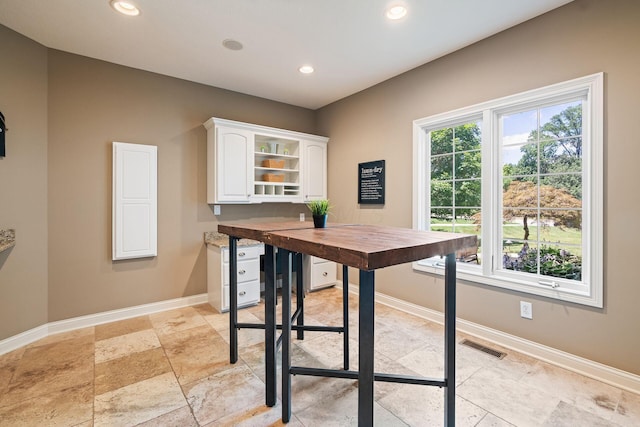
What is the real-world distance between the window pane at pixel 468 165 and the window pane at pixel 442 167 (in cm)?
8

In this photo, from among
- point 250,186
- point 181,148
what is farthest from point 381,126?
point 181,148

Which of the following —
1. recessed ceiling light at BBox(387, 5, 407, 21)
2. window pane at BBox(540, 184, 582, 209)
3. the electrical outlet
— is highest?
recessed ceiling light at BBox(387, 5, 407, 21)

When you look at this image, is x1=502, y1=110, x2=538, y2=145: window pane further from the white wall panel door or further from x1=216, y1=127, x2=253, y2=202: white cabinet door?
the white wall panel door

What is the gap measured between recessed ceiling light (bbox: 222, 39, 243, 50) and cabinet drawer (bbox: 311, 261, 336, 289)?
8.98ft

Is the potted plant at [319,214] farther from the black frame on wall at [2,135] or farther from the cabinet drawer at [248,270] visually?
the black frame on wall at [2,135]

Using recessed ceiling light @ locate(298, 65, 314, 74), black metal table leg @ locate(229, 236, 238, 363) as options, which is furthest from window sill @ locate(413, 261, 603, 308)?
recessed ceiling light @ locate(298, 65, 314, 74)

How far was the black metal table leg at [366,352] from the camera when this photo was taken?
Answer: 3.63 feet

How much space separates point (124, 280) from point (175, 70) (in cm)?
238

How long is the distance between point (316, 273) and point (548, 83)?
3.18 metres

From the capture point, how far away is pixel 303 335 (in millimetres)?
2674

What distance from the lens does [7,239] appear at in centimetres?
240

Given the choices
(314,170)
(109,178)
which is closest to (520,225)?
(314,170)

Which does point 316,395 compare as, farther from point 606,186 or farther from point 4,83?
point 4,83

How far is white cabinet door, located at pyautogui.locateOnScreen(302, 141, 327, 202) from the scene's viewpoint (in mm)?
4203
